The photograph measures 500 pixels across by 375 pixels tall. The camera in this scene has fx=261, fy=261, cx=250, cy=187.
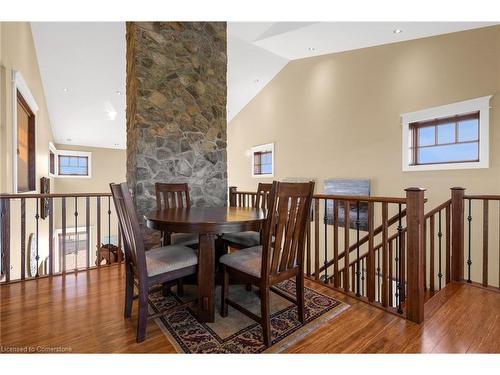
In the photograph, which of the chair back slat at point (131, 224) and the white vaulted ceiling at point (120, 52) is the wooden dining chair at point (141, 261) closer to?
the chair back slat at point (131, 224)

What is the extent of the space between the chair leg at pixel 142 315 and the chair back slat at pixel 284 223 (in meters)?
0.73

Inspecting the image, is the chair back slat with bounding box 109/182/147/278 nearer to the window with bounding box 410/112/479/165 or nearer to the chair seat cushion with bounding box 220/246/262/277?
the chair seat cushion with bounding box 220/246/262/277

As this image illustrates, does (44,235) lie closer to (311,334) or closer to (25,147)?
(25,147)

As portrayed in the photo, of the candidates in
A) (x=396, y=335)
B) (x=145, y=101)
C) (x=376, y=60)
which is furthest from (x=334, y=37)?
(x=396, y=335)

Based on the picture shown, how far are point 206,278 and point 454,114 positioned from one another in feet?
13.2

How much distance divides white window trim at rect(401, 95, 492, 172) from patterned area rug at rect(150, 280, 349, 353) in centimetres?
289

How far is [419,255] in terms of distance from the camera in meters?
1.79

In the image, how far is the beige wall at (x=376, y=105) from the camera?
3422 mm

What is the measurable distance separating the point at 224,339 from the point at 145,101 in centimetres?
242

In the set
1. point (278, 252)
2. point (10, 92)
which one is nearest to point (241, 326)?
point (278, 252)

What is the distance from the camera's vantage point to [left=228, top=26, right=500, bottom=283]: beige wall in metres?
3.42

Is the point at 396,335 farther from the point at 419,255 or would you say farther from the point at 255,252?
the point at 255,252

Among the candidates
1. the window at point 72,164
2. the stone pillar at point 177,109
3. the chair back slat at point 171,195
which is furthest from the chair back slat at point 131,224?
the window at point 72,164

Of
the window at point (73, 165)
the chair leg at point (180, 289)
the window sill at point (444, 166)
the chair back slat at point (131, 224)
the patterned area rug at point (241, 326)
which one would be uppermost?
the window at point (73, 165)
